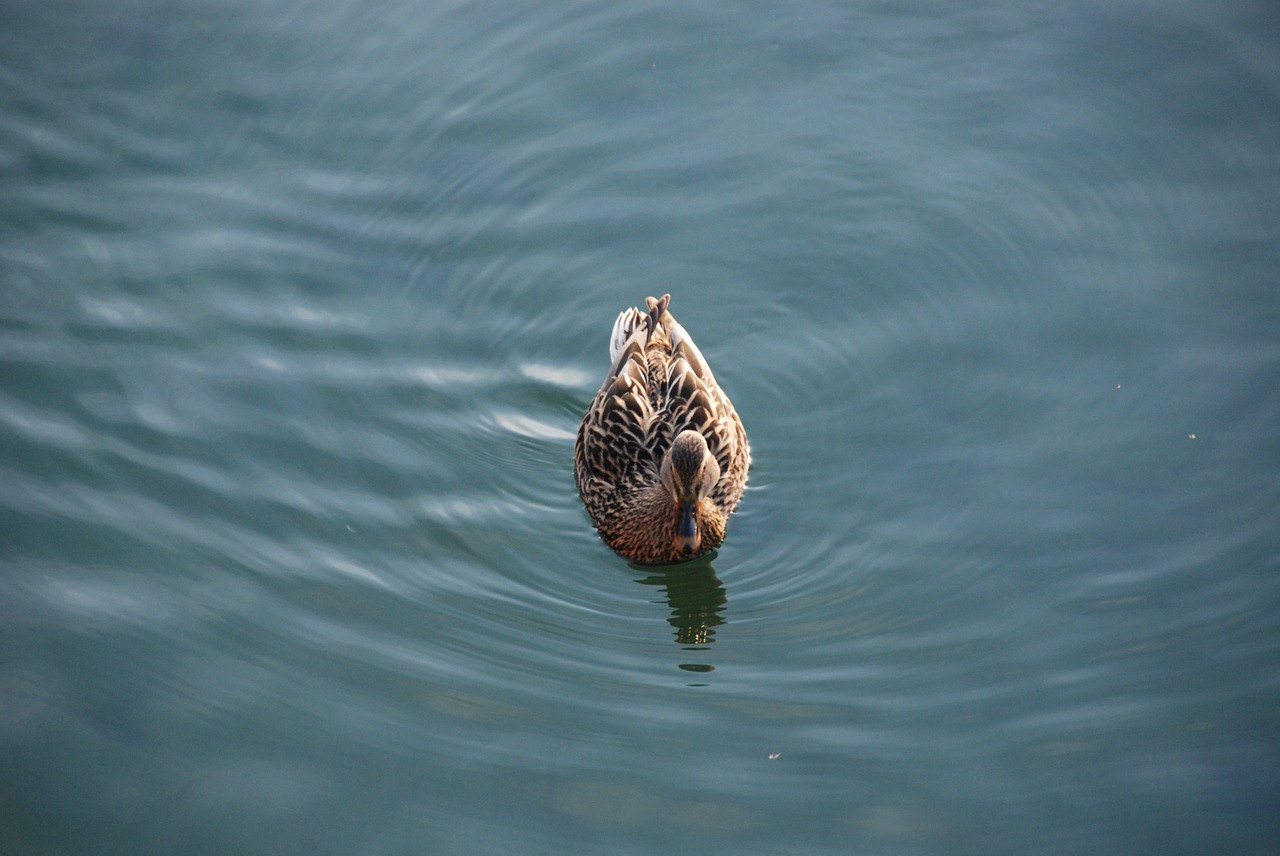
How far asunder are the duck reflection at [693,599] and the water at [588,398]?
1.1 inches

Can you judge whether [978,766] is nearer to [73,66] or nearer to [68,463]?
[68,463]

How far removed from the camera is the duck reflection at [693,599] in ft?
22.9

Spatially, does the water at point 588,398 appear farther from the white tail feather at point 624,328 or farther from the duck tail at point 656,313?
the duck tail at point 656,313

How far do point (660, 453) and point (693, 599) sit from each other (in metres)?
0.99

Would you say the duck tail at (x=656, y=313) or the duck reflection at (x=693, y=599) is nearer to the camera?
the duck reflection at (x=693, y=599)

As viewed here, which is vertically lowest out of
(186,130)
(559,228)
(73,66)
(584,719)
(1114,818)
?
(1114,818)

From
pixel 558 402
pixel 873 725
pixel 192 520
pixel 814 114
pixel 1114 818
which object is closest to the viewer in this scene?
pixel 1114 818

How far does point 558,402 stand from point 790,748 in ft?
10.3

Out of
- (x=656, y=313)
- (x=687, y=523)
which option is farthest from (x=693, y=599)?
(x=656, y=313)

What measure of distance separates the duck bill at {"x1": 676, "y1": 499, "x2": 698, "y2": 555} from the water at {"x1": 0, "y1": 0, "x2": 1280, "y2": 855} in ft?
0.85

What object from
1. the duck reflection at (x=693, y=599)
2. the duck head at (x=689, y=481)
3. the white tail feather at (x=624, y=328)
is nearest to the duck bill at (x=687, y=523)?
the duck head at (x=689, y=481)

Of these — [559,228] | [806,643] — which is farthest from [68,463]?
[806,643]

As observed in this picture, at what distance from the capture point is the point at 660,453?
25.8 feet

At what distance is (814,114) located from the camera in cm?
1011
